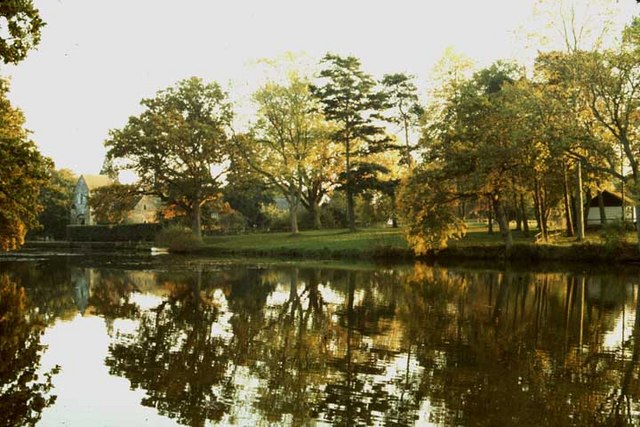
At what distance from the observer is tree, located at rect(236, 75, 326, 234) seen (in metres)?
62.9

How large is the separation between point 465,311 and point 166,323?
29.6 feet

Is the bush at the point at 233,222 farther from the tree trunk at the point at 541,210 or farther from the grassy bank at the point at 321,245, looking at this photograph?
the tree trunk at the point at 541,210

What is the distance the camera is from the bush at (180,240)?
60.6 m

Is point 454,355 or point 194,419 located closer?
point 194,419

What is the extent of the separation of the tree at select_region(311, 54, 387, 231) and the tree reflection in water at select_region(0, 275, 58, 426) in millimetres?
42405

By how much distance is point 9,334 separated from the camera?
1538cm

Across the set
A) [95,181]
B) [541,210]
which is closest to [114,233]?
[95,181]

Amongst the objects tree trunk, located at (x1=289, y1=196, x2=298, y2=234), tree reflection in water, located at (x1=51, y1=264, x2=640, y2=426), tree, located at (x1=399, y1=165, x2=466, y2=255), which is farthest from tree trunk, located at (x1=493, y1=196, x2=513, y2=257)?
tree trunk, located at (x1=289, y1=196, x2=298, y2=234)

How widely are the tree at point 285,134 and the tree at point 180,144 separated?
127 inches

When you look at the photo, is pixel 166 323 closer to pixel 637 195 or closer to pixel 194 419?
pixel 194 419

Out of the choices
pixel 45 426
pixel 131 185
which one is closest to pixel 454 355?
pixel 45 426

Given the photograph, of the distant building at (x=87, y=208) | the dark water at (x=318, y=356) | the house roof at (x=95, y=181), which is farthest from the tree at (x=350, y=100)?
the house roof at (x=95, y=181)

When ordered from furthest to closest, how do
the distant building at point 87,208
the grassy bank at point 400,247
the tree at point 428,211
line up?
the distant building at point 87,208 < the tree at point 428,211 < the grassy bank at point 400,247

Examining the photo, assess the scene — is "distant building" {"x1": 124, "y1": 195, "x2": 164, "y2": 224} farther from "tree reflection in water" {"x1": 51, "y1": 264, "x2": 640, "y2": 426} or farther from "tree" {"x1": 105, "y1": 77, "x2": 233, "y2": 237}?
"tree reflection in water" {"x1": 51, "y1": 264, "x2": 640, "y2": 426}
